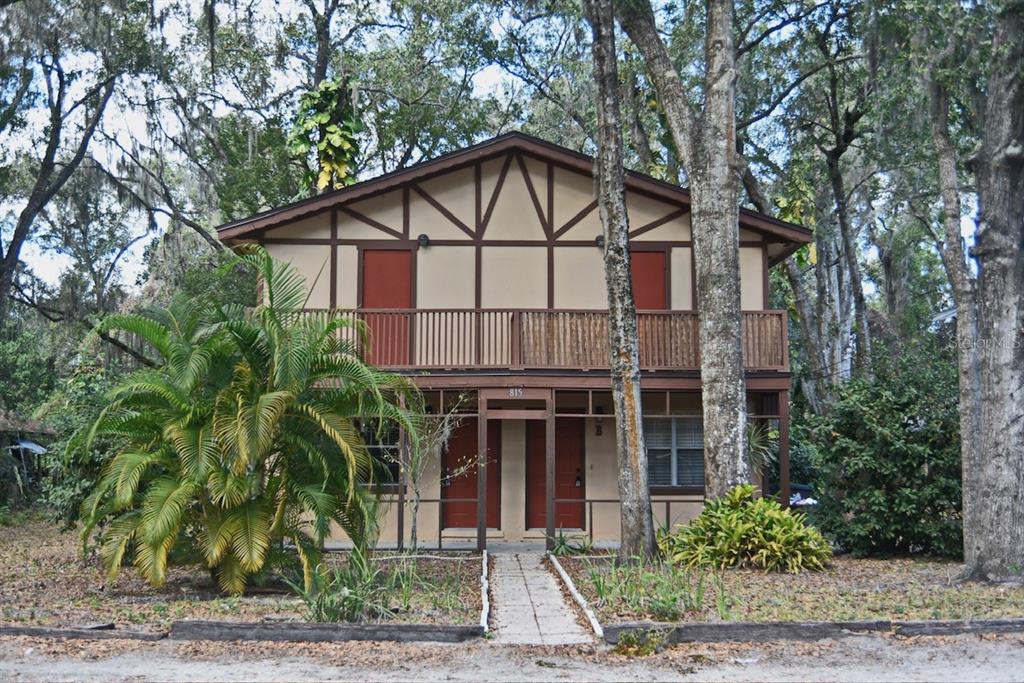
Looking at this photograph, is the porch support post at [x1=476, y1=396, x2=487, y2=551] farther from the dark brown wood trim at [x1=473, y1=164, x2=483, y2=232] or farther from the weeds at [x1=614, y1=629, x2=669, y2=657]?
the weeds at [x1=614, y1=629, x2=669, y2=657]

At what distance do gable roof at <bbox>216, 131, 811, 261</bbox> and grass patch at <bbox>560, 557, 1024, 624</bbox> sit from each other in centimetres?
687

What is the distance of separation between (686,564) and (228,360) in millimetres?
7157

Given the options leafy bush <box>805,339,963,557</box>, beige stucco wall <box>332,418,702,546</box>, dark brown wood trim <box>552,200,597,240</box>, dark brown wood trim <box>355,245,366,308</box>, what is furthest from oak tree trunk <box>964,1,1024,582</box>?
dark brown wood trim <box>355,245,366,308</box>

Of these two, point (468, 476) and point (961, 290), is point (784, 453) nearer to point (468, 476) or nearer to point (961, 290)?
point (961, 290)

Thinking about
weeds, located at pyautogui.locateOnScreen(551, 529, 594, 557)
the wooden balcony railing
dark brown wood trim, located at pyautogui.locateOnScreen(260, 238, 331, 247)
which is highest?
dark brown wood trim, located at pyautogui.locateOnScreen(260, 238, 331, 247)

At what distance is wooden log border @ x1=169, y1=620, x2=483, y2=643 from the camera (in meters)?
9.77

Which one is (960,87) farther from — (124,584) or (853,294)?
(853,294)

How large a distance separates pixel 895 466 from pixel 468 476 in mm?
7809

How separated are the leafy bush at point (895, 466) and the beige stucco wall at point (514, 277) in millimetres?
5782

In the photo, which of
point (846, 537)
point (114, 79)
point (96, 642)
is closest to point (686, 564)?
point (846, 537)

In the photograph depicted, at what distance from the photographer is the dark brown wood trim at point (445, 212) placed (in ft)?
64.2

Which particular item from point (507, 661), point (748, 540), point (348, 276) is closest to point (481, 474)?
point (348, 276)

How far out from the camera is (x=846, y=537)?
16.6 meters

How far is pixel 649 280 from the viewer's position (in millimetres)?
19609
